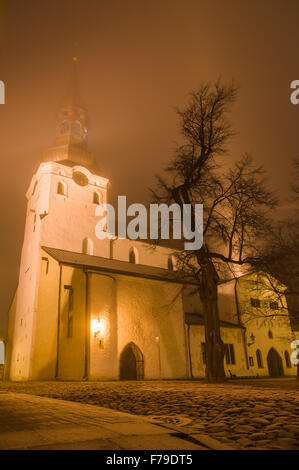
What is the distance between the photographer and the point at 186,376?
26.6 metres

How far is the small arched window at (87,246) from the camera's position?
31016 mm

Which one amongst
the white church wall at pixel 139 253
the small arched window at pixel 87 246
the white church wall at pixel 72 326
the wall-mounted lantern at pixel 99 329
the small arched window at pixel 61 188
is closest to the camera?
the white church wall at pixel 72 326

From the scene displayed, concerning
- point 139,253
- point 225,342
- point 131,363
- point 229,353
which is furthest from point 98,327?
point 229,353

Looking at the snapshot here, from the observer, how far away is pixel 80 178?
110ft

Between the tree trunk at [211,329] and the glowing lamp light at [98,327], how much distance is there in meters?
9.13

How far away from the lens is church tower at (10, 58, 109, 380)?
87.2 ft

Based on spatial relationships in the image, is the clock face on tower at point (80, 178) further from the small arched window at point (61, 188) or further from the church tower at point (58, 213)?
the small arched window at point (61, 188)

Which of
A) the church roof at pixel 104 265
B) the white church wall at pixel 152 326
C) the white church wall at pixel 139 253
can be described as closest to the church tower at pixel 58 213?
the white church wall at pixel 139 253

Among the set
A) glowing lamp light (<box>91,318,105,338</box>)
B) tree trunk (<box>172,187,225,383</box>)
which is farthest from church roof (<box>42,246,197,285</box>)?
tree trunk (<box>172,187,225,383</box>)

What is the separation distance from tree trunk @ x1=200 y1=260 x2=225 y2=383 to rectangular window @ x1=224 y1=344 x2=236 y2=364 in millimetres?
16295

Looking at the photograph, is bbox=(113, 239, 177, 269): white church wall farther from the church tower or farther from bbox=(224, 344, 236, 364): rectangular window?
bbox=(224, 344, 236, 364): rectangular window

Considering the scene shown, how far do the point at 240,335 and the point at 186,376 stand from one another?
837 centimetres
